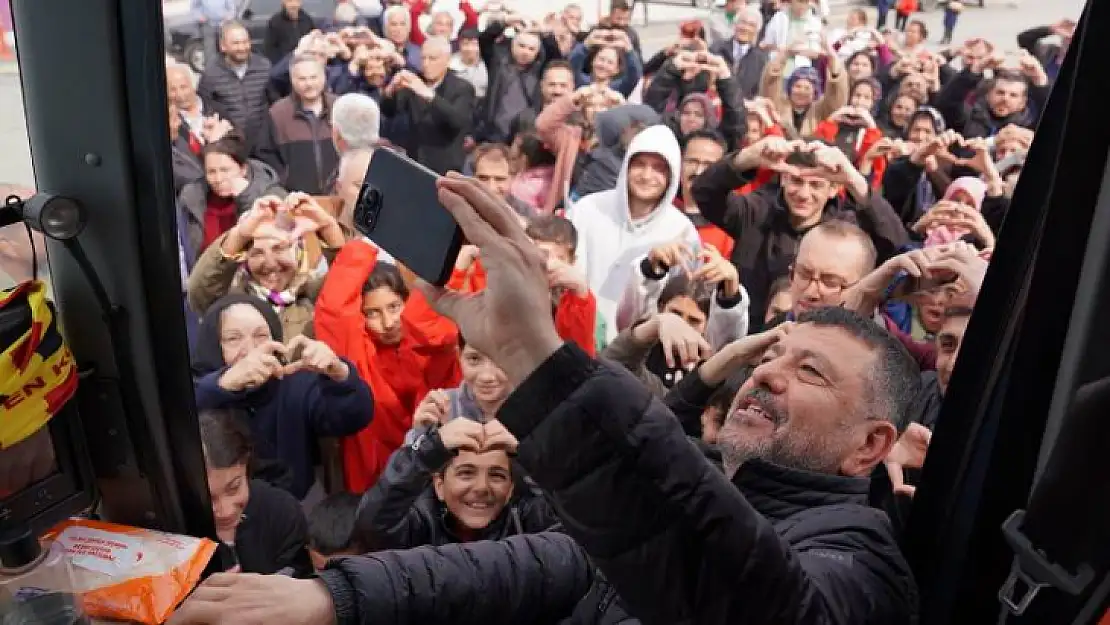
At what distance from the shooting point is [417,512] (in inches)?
70.1

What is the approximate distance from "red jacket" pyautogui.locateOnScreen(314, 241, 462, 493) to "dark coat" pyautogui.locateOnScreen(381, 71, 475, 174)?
2182 millimetres

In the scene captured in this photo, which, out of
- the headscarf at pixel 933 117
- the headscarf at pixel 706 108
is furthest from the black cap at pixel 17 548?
the headscarf at pixel 933 117

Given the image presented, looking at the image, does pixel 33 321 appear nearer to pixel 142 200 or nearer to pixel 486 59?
pixel 142 200

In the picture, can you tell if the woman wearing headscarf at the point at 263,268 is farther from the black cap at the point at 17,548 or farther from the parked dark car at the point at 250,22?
the parked dark car at the point at 250,22

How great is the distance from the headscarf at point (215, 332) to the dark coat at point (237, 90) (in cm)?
271

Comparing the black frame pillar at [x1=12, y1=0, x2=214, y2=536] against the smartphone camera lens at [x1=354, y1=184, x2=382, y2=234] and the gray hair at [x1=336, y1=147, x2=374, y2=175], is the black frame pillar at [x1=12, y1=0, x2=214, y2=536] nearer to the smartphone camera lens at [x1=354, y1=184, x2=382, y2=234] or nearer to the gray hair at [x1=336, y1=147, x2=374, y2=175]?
the smartphone camera lens at [x1=354, y1=184, x2=382, y2=234]

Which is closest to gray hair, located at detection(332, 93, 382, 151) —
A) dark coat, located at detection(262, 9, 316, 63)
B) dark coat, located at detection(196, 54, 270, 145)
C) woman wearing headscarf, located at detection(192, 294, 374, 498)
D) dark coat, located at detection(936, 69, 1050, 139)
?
woman wearing headscarf, located at detection(192, 294, 374, 498)

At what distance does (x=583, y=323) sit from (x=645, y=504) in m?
1.63

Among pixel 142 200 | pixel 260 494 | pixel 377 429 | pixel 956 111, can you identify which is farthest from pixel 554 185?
pixel 142 200

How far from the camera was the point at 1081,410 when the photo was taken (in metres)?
0.63

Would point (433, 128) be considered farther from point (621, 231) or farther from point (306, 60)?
point (621, 231)

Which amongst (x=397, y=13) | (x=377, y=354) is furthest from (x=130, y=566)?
(x=397, y=13)

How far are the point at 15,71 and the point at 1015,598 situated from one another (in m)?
0.95

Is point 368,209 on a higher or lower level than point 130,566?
higher
